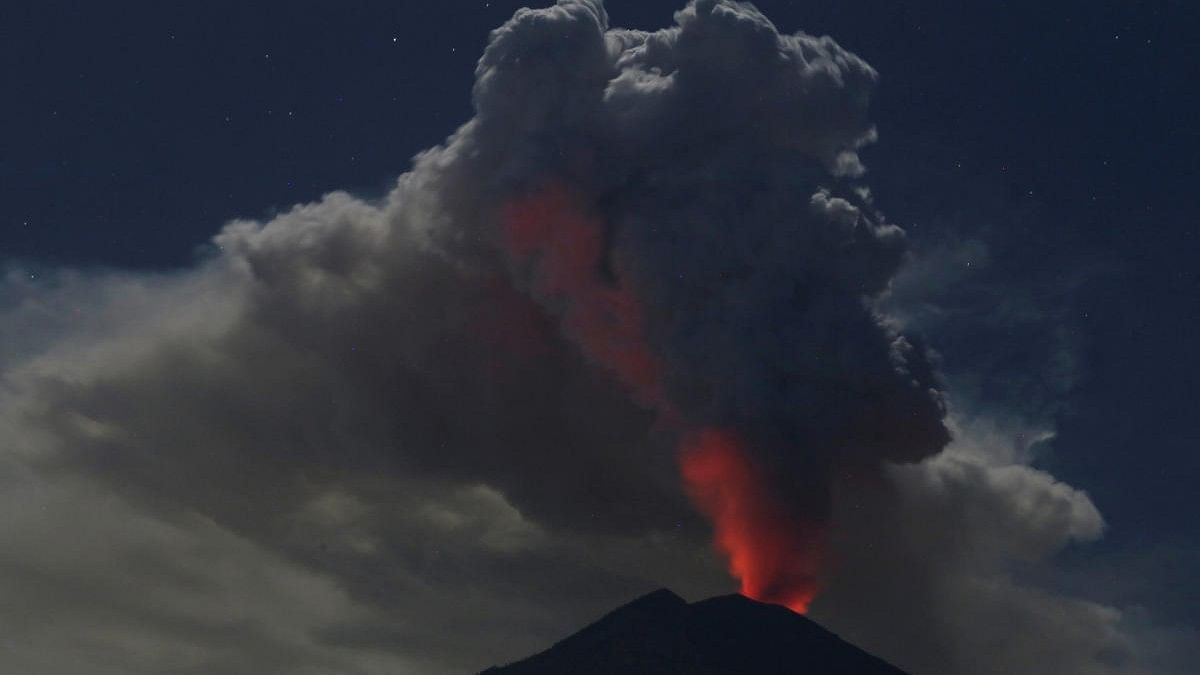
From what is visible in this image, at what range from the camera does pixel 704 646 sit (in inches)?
4961

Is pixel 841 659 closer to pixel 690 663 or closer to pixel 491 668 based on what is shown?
pixel 690 663

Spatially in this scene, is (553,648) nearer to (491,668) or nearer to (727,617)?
(491,668)

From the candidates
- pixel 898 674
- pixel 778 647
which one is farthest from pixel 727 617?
pixel 898 674

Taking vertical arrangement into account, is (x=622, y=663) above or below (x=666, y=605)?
below

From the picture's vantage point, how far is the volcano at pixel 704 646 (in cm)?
12294

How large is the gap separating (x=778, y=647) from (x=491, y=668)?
3011 centimetres

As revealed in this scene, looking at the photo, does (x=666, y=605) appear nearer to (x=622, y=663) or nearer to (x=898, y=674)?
(x=622, y=663)

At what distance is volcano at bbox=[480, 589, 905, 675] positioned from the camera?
403 feet

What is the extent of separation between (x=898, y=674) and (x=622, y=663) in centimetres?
2883

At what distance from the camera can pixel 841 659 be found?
420 ft

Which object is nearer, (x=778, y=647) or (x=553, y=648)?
(x=778, y=647)

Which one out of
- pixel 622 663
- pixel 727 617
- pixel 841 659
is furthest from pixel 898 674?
pixel 622 663

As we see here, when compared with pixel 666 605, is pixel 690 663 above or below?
below

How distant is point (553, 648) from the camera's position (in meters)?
134
